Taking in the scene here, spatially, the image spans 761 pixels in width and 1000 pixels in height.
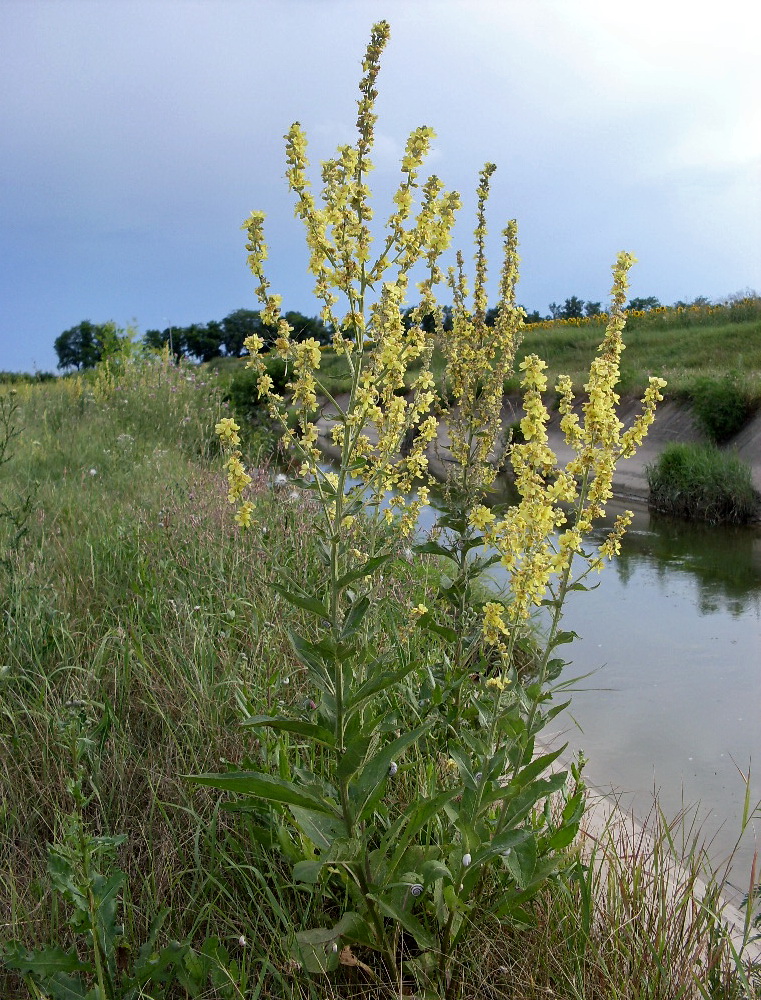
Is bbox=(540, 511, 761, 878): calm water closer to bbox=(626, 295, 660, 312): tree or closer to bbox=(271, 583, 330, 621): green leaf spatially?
bbox=(271, 583, 330, 621): green leaf

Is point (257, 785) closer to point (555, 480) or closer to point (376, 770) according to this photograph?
point (376, 770)

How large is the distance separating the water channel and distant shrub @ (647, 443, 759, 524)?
5.68ft

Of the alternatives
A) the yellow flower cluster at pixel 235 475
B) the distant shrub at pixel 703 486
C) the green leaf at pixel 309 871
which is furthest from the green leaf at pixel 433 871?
the distant shrub at pixel 703 486

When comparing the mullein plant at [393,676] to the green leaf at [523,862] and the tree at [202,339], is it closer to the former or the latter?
the green leaf at [523,862]

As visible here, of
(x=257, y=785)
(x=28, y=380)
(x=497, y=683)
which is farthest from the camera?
(x=28, y=380)

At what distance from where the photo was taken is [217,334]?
40750 mm

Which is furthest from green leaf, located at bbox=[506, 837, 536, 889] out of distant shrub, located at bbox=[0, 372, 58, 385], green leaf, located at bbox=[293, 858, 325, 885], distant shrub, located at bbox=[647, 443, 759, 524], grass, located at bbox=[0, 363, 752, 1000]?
distant shrub, located at bbox=[0, 372, 58, 385]

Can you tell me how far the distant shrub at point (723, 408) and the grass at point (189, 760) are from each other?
27.0ft

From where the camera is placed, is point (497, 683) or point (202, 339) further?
point (202, 339)

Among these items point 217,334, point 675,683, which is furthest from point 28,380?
point 675,683

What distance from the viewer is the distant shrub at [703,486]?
10047mm

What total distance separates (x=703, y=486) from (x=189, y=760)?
8810 millimetres

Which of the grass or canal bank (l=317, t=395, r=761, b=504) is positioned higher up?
canal bank (l=317, t=395, r=761, b=504)

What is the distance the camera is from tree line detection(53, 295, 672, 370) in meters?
3.12
